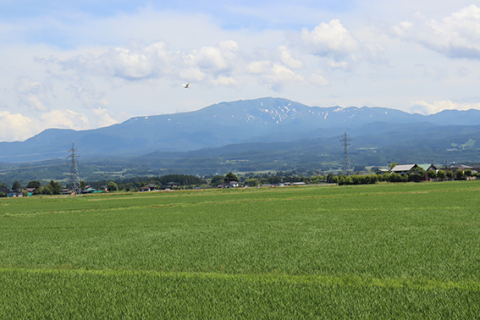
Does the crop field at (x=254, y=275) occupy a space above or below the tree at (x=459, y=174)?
above

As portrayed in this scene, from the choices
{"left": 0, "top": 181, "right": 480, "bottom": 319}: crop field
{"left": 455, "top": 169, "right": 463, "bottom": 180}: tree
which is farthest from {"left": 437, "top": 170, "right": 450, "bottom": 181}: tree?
{"left": 0, "top": 181, "right": 480, "bottom": 319}: crop field

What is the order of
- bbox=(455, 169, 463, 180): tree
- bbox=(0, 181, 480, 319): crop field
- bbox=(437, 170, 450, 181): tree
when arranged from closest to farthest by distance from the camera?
bbox=(0, 181, 480, 319): crop field < bbox=(455, 169, 463, 180): tree < bbox=(437, 170, 450, 181): tree

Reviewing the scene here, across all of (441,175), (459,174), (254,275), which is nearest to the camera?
(254,275)

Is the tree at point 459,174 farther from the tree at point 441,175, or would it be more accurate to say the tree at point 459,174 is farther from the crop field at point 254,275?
the crop field at point 254,275

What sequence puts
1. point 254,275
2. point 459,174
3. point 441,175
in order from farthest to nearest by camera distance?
point 441,175 → point 459,174 → point 254,275

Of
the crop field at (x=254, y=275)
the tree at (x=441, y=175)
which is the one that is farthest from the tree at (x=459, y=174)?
the crop field at (x=254, y=275)

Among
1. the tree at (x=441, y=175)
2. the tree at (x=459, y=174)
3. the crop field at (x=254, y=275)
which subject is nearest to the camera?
the crop field at (x=254, y=275)

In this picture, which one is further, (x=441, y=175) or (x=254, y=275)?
(x=441, y=175)

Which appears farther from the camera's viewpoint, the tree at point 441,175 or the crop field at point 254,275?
the tree at point 441,175

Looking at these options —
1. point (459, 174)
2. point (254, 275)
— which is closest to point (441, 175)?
point (459, 174)

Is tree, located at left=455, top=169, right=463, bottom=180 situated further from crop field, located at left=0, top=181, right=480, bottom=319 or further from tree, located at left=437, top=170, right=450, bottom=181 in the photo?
crop field, located at left=0, top=181, right=480, bottom=319

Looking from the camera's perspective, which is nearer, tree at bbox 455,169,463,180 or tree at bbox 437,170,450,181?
tree at bbox 455,169,463,180

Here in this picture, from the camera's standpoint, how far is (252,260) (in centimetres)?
1495

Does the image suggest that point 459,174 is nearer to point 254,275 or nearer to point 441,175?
point 441,175
